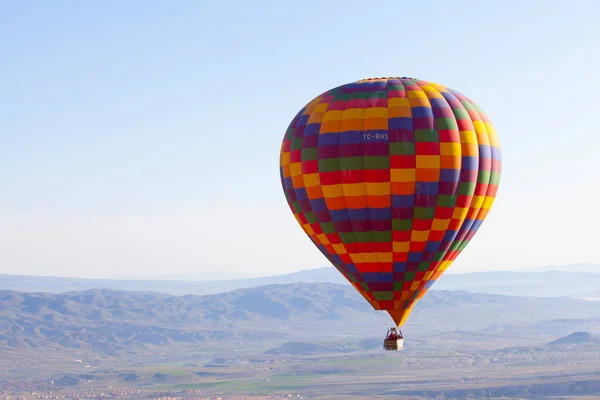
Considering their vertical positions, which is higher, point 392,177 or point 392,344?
point 392,177

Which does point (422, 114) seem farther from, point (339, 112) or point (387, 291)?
point (387, 291)

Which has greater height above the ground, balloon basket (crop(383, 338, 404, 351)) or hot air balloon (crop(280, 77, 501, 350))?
hot air balloon (crop(280, 77, 501, 350))

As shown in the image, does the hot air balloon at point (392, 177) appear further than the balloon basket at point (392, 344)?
Yes

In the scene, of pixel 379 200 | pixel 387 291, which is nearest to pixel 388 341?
pixel 387 291

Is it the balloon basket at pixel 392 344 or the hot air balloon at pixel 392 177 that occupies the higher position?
the hot air balloon at pixel 392 177

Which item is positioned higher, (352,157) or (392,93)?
(392,93)

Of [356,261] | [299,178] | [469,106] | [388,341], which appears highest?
[469,106]

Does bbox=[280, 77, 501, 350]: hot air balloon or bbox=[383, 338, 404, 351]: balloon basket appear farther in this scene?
bbox=[280, 77, 501, 350]: hot air balloon

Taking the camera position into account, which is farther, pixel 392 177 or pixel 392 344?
pixel 392 177
